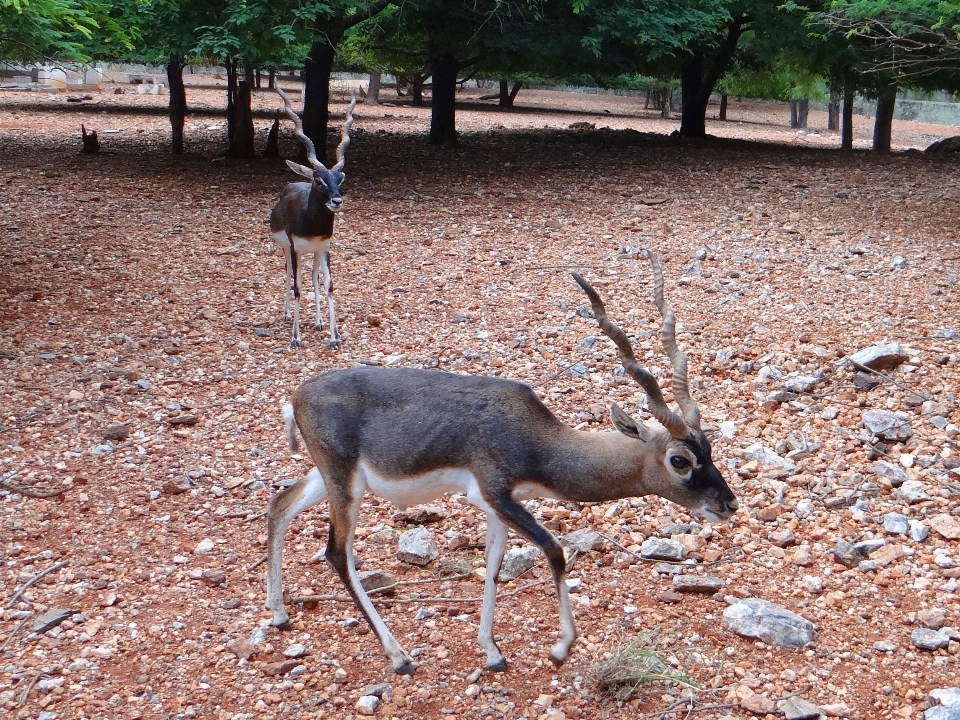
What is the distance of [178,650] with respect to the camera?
476 cm

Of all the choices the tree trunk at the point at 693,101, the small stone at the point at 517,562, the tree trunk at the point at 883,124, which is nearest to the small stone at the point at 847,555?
the small stone at the point at 517,562

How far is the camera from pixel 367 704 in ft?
14.1

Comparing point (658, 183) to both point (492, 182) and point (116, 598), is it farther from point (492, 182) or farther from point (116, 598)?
point (116, 598)

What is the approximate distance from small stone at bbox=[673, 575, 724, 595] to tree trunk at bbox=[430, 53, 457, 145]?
16.3 metres

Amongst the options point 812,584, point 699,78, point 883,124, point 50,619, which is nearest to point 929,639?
point 812,584

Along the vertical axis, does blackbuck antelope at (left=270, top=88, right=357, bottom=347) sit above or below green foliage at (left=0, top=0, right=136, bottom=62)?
below

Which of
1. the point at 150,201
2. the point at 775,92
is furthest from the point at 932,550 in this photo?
the point at 775,92

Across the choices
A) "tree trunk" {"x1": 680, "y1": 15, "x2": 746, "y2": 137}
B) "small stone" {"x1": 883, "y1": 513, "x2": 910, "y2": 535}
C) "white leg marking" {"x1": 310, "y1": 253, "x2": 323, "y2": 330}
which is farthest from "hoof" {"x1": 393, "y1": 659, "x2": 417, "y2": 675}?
"tree trunk" {"x1": 680, "y1": 15, "x2": 746, "y2": 137}

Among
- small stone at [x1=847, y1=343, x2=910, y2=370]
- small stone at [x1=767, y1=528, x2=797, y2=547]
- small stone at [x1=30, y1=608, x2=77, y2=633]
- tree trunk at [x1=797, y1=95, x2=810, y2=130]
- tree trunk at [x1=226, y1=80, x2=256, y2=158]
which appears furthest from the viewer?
tree trunk at [x1=797, y1=95, x2=810, y2=130]

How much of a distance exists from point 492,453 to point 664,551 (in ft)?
5.33

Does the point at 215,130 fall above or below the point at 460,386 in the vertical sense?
above

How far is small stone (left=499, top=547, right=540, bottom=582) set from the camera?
5344 mm

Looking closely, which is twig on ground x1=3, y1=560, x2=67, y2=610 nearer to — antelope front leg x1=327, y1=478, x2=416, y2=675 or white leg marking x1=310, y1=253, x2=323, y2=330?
antelope front leg x1=327, y1=478, x2=416, y2=675

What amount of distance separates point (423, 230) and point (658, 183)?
457cm
